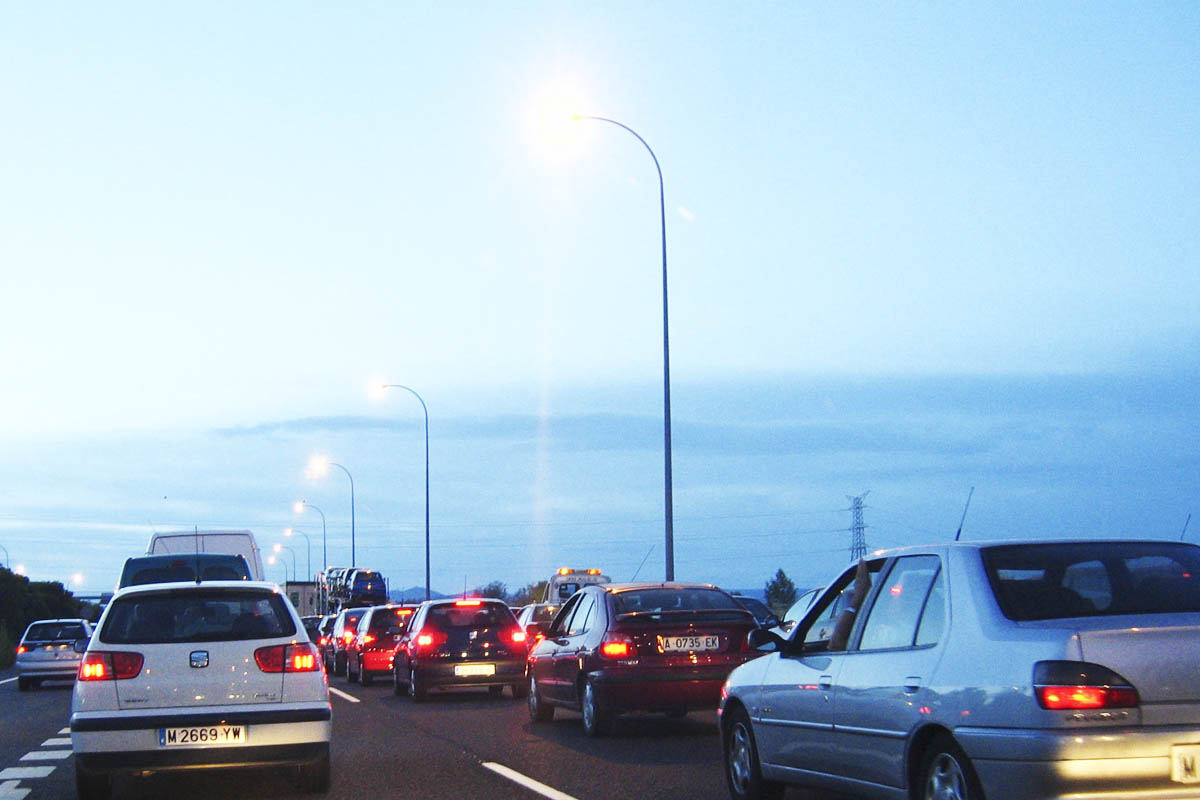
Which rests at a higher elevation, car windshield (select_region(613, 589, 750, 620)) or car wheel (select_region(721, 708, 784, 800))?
car windshield (select_region(613, 589, 750, 620))

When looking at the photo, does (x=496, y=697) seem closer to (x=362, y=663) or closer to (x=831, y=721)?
(x=362, y=663)

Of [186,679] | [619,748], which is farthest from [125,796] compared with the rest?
[619,748]

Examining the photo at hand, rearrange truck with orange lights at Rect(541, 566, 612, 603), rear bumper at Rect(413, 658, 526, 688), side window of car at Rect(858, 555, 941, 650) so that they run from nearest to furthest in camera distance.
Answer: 1. side window of car at Rect(858, 555, 941, 650)
2. rear bumper at Rect(413, 658, 526, 688)
3. truck with orange lights at Rect(541, 566, 612, 603)

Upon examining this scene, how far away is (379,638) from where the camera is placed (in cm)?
2914

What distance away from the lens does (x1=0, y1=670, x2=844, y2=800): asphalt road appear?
36.3ft

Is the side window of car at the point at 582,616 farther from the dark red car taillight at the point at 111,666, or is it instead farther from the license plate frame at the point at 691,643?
the dark red car taillight at the point at 111,666

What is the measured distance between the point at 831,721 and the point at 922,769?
101 centimetres

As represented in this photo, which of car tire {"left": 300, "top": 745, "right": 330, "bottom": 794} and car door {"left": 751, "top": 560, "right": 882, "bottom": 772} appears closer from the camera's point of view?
car door {"left": 751, "top": 560, "right": 882, "bottom": 772}

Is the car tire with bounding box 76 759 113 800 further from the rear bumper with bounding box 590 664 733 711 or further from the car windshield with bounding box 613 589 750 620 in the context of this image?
the car windshield with bounding box 613 589 750 620

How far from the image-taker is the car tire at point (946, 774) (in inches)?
271

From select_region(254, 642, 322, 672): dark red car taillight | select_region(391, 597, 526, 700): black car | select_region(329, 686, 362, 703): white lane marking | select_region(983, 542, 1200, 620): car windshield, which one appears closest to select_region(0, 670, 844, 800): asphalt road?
select_region(254, 642, 322, 672): dark red car taillight

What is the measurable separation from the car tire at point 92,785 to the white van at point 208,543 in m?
13.8

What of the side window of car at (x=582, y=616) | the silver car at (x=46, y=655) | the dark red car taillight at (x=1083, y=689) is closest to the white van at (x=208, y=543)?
the silver car at (x=46, y=655)

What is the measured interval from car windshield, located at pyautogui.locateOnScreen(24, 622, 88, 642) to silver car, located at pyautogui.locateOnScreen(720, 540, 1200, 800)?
2479 centimetres
